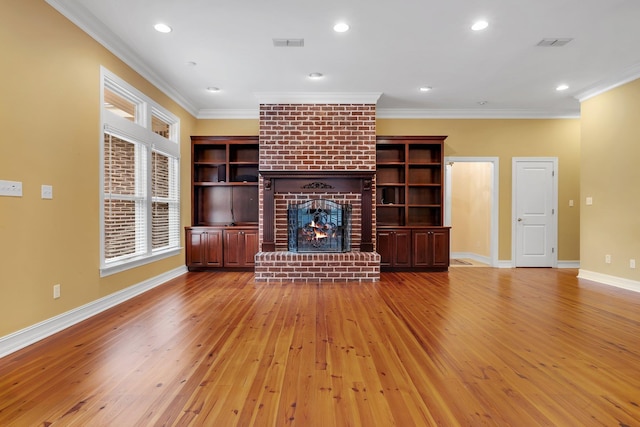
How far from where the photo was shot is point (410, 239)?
546 centimetres

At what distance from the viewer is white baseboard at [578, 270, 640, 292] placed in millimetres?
4174

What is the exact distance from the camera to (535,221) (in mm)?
5863

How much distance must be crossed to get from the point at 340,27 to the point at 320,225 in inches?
115

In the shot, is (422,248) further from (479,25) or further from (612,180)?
(479,25)

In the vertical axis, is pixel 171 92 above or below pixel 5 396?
above

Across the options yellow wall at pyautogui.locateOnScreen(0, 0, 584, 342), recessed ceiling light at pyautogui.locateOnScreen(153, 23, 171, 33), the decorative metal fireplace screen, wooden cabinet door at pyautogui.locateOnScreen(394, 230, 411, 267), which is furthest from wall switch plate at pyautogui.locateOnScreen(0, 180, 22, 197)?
wooden cabinet door at pyautogui.locateOnScreen(394, 230, 411, 267)

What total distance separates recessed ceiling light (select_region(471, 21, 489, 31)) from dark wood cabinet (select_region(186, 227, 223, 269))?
15.2ft

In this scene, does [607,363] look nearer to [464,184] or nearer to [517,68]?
[517,68]

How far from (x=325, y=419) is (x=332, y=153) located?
4157mm

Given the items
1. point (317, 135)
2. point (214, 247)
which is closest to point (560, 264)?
point (317, 135)

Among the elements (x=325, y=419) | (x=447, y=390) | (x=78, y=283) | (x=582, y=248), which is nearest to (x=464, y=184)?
(x=582, y=248)

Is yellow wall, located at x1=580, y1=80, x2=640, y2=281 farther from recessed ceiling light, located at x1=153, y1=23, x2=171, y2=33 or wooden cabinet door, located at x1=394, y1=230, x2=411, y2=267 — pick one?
recessed ceiling light, located at x1=153, y1=23, x2=171, y2=33

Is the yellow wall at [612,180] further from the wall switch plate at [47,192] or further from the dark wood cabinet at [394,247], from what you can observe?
the wall switch plate at [47,192]

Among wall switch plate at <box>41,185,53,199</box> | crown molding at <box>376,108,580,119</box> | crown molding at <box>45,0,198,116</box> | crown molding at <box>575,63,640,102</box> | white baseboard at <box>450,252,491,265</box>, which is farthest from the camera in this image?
white baseboard at <box>450,252,491,265</box>
